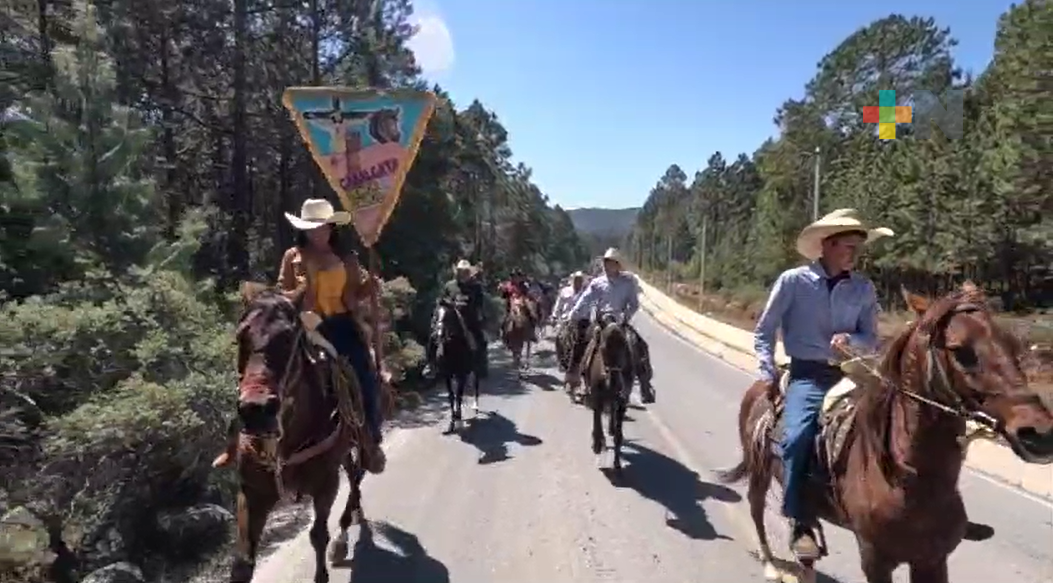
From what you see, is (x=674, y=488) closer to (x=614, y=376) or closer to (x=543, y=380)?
(x=614, y=376)

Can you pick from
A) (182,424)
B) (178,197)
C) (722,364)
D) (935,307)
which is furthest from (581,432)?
(722,364)

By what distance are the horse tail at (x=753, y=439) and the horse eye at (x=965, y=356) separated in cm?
214

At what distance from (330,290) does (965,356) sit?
4.55 meters

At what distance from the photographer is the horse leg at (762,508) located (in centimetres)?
628

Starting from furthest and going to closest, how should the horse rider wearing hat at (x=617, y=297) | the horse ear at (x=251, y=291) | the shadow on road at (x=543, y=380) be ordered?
Result: the shadow on road at (x=543, y=380), the horse rider wearing hat at (x=617, y=297), the horse ear at (x=251, y=291)

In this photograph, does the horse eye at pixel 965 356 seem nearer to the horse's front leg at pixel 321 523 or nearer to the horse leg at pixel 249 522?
the horse leg at pixel 249 522

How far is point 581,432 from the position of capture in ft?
41.2

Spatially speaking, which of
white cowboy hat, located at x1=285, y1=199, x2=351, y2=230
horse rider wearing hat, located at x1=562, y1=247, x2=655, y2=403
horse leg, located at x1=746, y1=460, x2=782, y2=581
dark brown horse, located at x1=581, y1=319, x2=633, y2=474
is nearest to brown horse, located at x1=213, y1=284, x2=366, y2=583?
white cowboy hat, located at x1=285, y1=199, x2=351, y2=230

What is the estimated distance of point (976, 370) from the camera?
150 inches

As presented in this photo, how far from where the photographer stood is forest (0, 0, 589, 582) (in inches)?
259

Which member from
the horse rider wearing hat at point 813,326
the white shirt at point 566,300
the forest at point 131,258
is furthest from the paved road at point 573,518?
the white shirt at point 566,300

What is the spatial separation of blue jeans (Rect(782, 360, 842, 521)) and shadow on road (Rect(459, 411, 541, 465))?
5.67m

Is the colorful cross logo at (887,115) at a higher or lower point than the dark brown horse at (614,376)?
higher

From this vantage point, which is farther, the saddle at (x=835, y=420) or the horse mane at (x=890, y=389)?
the saddle at (x=835, y=420)
